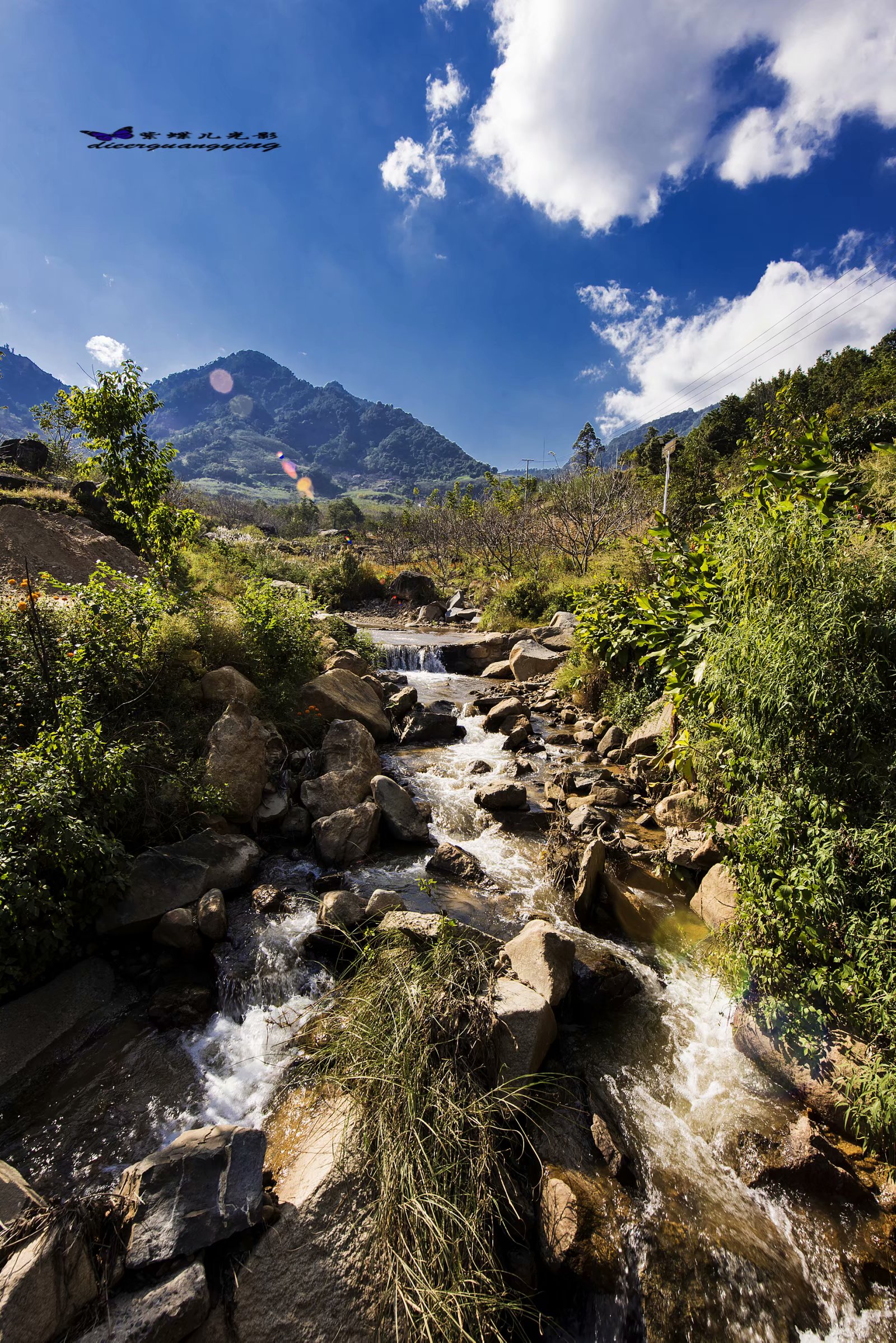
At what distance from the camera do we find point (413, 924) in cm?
441

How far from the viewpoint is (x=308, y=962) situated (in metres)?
4.85

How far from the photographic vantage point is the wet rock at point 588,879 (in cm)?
564

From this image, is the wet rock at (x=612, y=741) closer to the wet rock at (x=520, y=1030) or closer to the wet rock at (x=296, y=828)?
the wet rock at (x=296, y=828)

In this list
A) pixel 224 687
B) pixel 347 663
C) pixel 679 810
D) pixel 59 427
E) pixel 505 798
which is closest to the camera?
pixel 679 810

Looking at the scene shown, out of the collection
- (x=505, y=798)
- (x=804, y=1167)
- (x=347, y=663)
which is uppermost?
(x=347, y=663)

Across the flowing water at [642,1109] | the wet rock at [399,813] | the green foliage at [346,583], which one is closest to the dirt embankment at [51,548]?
the wet rock at [399,813]

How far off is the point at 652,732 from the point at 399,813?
4.75 meters

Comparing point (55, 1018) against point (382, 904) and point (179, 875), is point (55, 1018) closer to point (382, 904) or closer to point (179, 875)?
point (179, 875)

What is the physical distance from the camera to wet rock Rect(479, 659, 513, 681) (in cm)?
1642

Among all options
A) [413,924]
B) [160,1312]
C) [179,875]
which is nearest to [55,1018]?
[179,875]

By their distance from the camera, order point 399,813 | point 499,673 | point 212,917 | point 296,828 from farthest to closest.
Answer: point 499,673, point 399,813, point 296,828, point 212,917

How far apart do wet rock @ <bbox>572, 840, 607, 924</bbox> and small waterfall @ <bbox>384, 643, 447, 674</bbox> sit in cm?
1285

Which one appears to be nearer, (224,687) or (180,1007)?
(180,1007)

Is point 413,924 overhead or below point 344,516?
below
